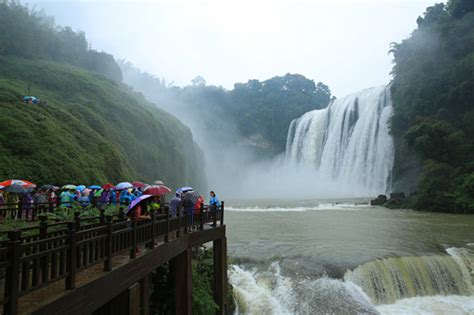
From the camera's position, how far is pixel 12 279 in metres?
3.85

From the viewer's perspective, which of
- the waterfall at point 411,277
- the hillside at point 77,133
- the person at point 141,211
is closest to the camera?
the person at point 141,211

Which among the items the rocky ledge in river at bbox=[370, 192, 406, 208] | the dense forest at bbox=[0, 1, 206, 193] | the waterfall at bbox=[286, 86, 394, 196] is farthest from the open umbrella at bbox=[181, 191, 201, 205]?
the waterfall at bbox=[286, 86, 394, 196]

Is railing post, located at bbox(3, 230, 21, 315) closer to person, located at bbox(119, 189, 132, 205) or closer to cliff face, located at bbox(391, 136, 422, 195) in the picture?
person, located at bbox(119, 189, 132, 205)

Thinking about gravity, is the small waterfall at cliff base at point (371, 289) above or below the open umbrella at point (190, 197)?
below

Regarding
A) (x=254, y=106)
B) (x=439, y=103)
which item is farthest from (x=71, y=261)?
(x=254, y=106)

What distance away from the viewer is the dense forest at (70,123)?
22.4 m

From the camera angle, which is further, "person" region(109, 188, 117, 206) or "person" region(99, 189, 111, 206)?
"person" region(99, 189, 111, 206)

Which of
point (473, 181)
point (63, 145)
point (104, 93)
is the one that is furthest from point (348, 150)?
point (63, 145)

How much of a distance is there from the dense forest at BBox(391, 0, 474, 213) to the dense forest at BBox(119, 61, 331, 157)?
158ft

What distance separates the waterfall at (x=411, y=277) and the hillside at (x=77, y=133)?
56.2 feet

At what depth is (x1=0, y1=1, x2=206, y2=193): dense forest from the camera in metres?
22.4

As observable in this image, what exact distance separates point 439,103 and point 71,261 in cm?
4208

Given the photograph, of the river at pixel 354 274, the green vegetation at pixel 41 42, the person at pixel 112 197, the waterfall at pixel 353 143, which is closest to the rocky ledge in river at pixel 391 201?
→ the waterfall at pixel 353 143

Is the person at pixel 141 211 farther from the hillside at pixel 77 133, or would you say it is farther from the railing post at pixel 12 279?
A: the hillside at pixel 77 133
